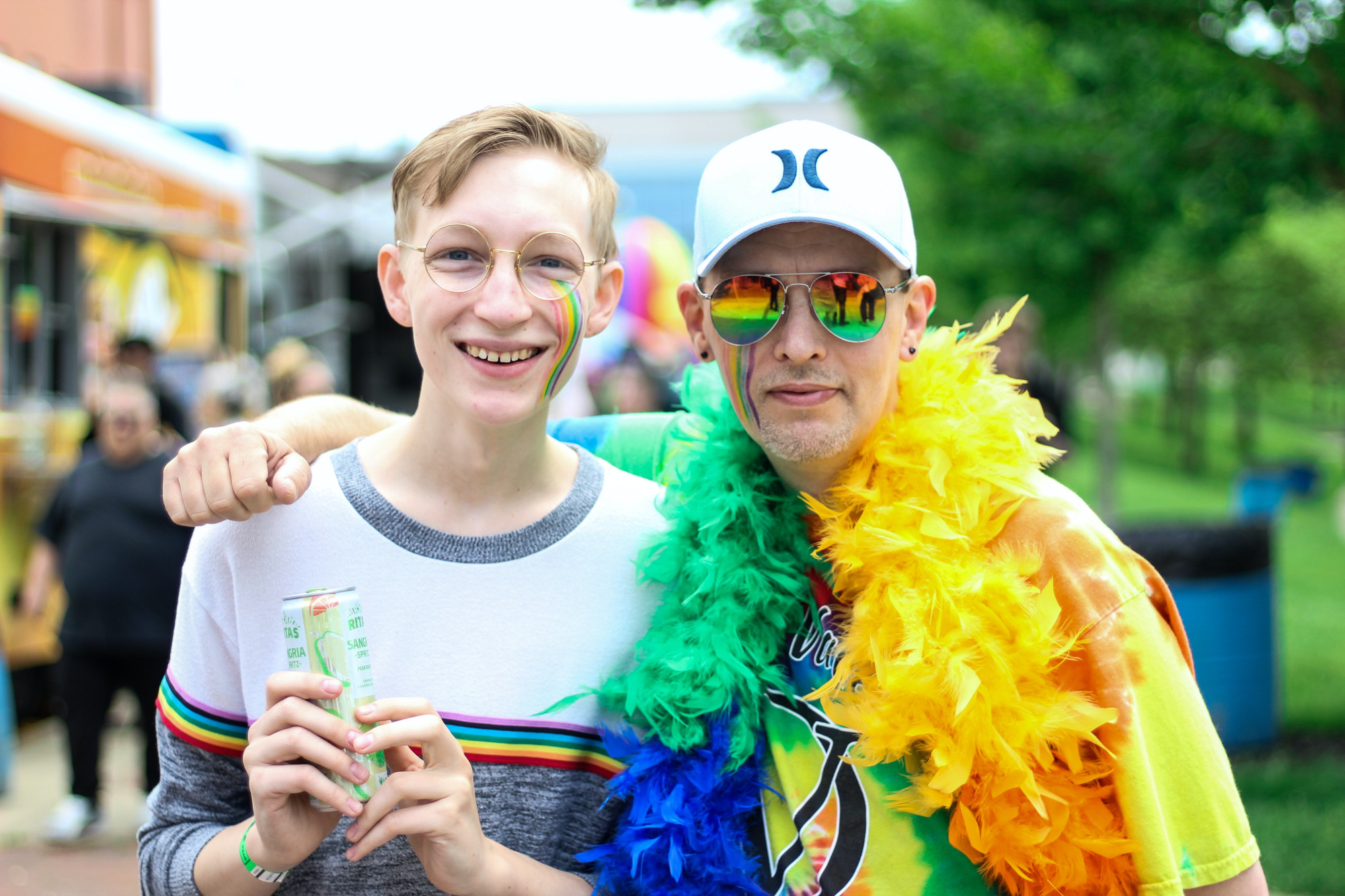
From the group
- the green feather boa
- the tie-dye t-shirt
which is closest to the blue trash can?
the green feather boa

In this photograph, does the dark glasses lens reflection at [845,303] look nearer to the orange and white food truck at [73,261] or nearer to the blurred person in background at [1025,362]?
the blurred person in background at [1025,362]

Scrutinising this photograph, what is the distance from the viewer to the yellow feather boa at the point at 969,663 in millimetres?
1651

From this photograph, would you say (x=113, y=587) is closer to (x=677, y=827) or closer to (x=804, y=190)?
(x=677, y=827)

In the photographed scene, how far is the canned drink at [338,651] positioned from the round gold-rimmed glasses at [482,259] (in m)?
0.53

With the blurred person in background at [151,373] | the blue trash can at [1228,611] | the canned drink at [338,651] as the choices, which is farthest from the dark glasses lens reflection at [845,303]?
the blurred person in background at [151,373]

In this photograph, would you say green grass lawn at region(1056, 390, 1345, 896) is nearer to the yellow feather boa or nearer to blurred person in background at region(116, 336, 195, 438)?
the yellow feather boa

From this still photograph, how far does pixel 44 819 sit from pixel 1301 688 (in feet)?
22.8

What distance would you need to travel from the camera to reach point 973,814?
1.69m

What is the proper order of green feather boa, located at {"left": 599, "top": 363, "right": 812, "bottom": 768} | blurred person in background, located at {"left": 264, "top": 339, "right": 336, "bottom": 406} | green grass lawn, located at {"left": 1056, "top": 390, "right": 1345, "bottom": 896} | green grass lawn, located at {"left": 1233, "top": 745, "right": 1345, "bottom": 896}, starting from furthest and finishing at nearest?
blurred person in background, located at {"left": 264, "top": 339, "right": 336, "bottom": 406} < green grass lawn, located at {"left": 1056, "top": 390, "right": 1345, "bottom": 896} < green grass lawn, located at {"left": 1233, "top": 745, "right": 1345, "bottom": 896} < green feather boa, located at {"left": 599, "top": 363, "right": 812, "bottom": 768}

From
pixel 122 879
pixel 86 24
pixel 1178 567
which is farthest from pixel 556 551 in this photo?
pixel 86 24

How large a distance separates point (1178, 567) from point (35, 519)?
6149 mm

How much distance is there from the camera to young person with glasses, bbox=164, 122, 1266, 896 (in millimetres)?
1632

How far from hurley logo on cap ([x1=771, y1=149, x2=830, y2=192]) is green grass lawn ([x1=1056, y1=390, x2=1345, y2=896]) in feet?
11.7

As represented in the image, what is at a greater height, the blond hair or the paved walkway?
the blond hair
